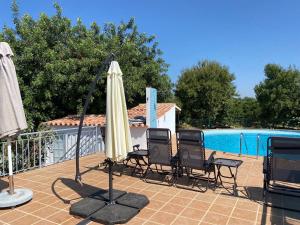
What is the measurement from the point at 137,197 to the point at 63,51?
36.3 feet

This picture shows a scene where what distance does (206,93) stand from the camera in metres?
22.8

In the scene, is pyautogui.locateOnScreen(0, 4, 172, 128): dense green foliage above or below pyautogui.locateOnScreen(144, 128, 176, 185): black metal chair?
above

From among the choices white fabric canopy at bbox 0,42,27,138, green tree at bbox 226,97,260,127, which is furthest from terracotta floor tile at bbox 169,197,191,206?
green tree at bbox 226,97,260,127

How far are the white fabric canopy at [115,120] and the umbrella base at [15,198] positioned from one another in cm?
182

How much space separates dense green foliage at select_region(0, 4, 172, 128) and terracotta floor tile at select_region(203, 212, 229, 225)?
9759 millimetres

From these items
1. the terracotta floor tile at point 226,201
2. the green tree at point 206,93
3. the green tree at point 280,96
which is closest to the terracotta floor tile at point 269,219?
the terracotta floor tile at point 226,201

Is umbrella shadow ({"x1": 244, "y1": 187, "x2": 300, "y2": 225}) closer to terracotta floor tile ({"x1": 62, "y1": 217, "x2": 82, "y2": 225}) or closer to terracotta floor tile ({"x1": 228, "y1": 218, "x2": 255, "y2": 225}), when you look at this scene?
terracotta floor tile ({"x1": 228, "y1": 218, "x2": 255, "y2": 225})

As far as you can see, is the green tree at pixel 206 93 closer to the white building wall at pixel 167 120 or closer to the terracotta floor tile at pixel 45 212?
the white building wall at pixel 167 120

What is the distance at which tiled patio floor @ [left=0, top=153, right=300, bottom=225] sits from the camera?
4.03m

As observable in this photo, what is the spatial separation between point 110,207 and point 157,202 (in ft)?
3.02

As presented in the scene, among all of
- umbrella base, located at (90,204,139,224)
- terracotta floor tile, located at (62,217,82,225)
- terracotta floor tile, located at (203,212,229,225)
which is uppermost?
umbrella base, located at (90,204,139,224)

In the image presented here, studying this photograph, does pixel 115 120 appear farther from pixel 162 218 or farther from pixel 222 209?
pixel 222 209

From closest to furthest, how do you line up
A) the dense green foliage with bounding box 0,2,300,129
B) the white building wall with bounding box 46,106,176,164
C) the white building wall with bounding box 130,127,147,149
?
the white building wall with bounding box 46,106,176,164 → the white building wall with bounding box 130,127,147,149 → the dense green foliage with bounding box 0,2,300,129

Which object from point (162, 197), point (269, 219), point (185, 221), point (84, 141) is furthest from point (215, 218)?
point (84, 141)
